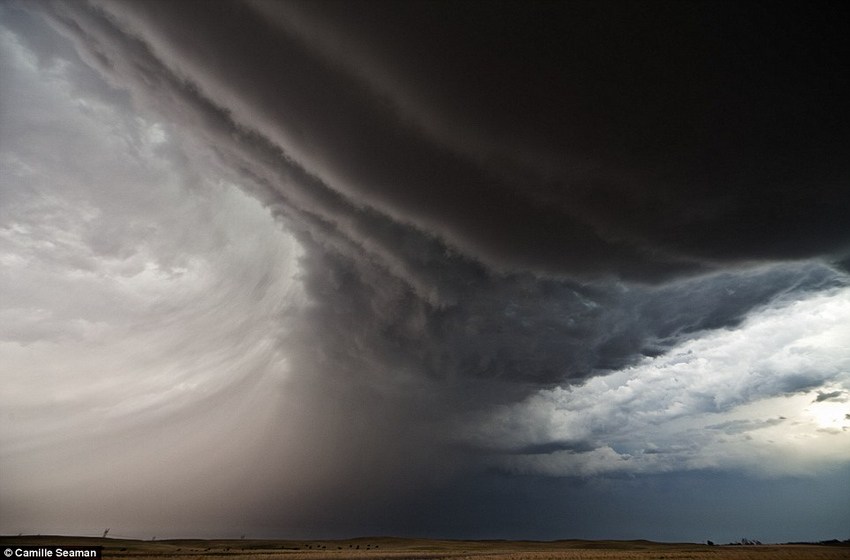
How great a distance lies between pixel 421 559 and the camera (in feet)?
235

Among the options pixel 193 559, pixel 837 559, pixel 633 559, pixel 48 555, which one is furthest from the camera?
pixel 193 559

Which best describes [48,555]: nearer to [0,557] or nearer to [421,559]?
[0,557]

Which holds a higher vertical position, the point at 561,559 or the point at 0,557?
the point at 0,557

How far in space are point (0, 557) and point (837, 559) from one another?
322ft

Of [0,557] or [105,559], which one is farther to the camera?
[105,559]

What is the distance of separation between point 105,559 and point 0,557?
30751 mm

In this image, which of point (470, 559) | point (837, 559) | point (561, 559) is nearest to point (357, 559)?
point (470, 559)

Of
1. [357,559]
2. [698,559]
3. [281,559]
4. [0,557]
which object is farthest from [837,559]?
[0,557]

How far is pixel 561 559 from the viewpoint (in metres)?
69.4

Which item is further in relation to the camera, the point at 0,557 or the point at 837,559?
the point at 837,559

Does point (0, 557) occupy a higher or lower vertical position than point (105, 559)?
higher

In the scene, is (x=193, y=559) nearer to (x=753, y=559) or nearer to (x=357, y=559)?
(x=357, y=559)

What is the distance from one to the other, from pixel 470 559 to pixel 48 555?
5394 cm

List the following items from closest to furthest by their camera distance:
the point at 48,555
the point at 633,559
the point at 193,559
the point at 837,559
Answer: the point at 48,555
the point at 837,559
the point at 633,559
the point at 193,559
